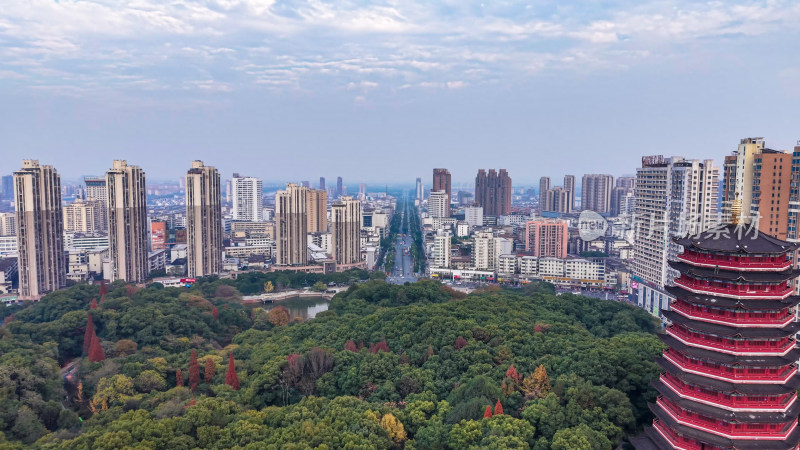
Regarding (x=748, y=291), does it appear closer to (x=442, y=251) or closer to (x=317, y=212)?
(x=442, y=251)

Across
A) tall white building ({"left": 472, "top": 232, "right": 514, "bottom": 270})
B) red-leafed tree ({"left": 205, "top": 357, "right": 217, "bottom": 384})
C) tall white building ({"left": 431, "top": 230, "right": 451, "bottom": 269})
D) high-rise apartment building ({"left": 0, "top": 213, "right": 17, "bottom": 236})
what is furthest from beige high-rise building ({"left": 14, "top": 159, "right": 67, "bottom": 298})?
tall white building ({"left": 472, "top": 232, "right": 514, "bottom": 270})

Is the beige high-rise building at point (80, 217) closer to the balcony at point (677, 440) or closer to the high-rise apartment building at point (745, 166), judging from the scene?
the high-rise apartment building at point (745, 166)

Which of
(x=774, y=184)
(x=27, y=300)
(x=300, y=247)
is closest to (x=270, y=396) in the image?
(x=774, y=184)

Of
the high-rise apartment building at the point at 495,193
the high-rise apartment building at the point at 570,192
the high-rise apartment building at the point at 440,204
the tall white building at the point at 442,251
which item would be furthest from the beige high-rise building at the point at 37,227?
the high-rise apartment building at the point at 570,192

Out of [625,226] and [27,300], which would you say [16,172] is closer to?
[27,300]

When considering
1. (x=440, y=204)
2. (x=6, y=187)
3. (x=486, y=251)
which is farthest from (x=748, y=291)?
(x=6, y=187)
